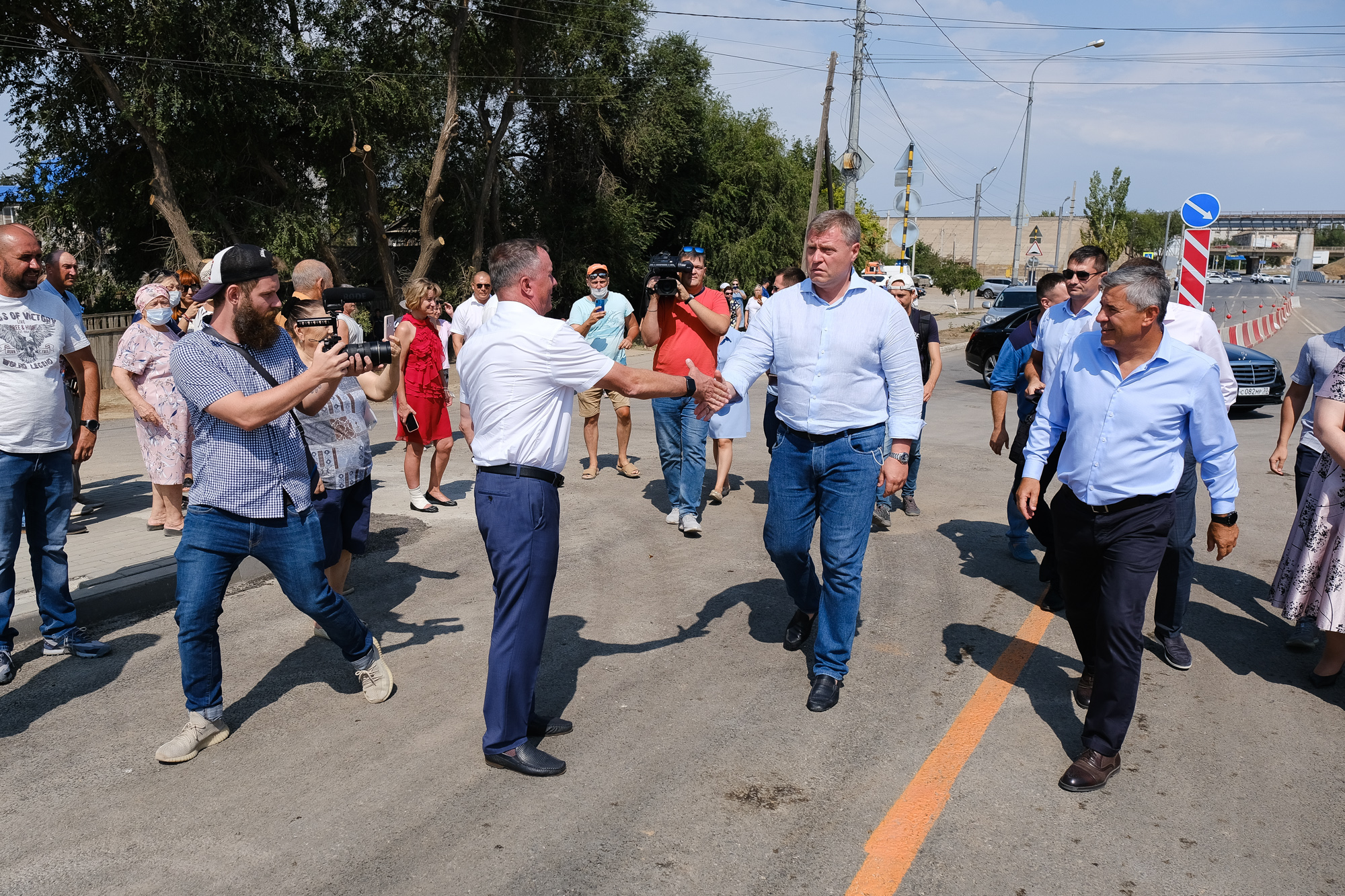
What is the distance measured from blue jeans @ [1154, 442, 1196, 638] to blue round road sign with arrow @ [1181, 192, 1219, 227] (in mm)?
7269

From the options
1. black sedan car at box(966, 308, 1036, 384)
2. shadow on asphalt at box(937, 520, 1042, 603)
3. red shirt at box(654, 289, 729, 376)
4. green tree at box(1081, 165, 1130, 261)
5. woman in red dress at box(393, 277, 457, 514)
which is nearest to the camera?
shadow on asphalt at box(937, 520, 1042, 603)

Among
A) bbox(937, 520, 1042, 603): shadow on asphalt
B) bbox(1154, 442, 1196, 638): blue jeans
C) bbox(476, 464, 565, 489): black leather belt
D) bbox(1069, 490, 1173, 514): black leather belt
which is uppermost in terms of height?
bbox(476, 464, 565, 489): black leather belt

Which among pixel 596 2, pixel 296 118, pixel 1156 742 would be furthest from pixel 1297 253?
pixel 1156 742

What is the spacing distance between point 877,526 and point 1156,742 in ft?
11.4

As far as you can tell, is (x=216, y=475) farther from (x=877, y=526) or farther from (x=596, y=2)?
(x=596, y=2)

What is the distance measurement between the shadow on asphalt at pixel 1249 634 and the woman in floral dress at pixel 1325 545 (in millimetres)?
139

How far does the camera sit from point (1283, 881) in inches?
117

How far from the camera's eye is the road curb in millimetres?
5082

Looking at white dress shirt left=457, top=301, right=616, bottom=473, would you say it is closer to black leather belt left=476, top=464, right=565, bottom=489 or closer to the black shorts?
black leather belt left=476, top=464, right=565, bottom=489

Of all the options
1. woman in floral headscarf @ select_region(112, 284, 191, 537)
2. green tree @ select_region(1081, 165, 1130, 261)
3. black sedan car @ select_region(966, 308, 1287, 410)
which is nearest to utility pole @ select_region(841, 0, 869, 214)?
black sedan car @ select_region(966, 308, 1287, 410)

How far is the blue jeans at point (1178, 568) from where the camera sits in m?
4.79

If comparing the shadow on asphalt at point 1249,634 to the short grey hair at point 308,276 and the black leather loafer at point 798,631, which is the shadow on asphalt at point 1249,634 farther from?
the short grey hair at point 308,276

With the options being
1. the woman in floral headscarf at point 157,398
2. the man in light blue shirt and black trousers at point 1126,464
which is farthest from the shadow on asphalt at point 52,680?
the man in light blue shirt and black trousers at point 1126,464

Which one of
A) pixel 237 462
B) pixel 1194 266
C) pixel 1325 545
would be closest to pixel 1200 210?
pixel 1194 266
